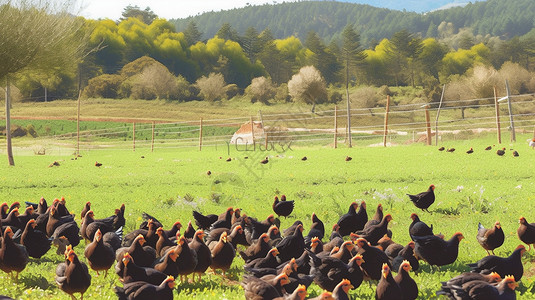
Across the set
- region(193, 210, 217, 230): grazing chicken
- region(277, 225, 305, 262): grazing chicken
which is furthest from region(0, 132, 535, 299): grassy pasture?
region(193, 210, 217, 230): grazing chicken

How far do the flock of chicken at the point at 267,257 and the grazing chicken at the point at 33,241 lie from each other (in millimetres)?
16

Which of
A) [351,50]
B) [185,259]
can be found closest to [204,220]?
[185,259]

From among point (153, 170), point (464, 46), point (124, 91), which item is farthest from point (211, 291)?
point (464, 46)

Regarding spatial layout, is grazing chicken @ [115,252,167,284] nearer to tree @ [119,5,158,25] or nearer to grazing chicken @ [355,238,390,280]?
grazing chicken @ [355,238,390,280]

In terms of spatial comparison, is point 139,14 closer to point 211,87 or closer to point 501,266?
point 211,87

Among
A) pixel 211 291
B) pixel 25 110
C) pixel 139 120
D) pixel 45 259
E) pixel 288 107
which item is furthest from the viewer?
pixel 288 107

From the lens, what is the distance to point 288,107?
91938mm

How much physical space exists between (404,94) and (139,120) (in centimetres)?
5443

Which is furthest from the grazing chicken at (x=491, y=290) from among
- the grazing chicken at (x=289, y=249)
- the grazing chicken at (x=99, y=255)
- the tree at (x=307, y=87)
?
the tree at (x=307, y=87)

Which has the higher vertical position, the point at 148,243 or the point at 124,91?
the point at 124,91

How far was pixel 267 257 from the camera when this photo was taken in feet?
25.9

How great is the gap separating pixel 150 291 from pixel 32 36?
1772 cm

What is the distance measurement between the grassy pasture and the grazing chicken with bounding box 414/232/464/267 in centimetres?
21

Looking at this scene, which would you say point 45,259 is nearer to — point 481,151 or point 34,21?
point 34,21
